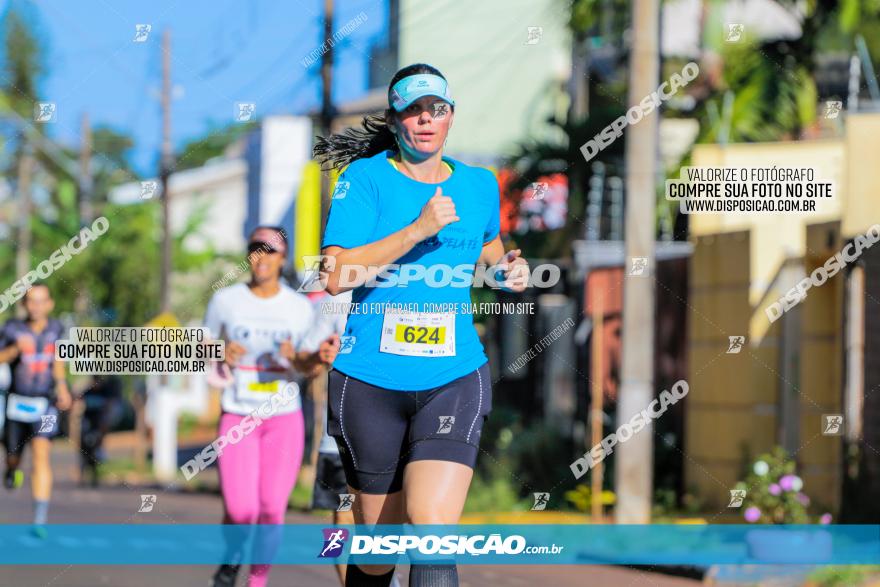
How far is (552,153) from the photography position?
57.0 ft

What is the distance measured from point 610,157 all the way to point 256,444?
423 inches

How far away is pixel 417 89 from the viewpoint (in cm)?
574

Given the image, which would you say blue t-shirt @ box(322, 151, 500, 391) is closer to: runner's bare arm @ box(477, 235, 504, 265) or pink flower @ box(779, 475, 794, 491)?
runner's bare arm @ box(477, 235, 504, 265)

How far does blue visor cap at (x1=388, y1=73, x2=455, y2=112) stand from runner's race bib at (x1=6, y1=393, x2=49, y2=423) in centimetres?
664

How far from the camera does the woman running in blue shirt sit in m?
5.52

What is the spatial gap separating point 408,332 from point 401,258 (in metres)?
0.26

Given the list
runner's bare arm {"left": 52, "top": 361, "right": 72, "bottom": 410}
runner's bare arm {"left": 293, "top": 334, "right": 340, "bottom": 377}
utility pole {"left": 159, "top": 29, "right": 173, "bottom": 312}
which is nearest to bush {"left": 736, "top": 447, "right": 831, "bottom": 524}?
runner's bare arm {"left": 293, "top": 334, "right": 340, "bottom": 377}

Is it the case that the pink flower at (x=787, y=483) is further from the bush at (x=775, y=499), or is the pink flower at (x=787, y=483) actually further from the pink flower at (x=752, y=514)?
the pink flower at (x=752, y=514)

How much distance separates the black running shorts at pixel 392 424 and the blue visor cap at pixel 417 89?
3.28ft

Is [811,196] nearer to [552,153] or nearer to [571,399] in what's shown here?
[552,153]

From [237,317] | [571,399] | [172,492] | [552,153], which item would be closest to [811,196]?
[237,317]

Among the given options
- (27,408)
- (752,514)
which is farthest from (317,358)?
(27,408)

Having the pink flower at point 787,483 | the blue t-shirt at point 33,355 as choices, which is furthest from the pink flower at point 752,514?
the blue t-shirt at point 33,355

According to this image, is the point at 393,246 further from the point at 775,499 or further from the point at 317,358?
the point at 775,499
